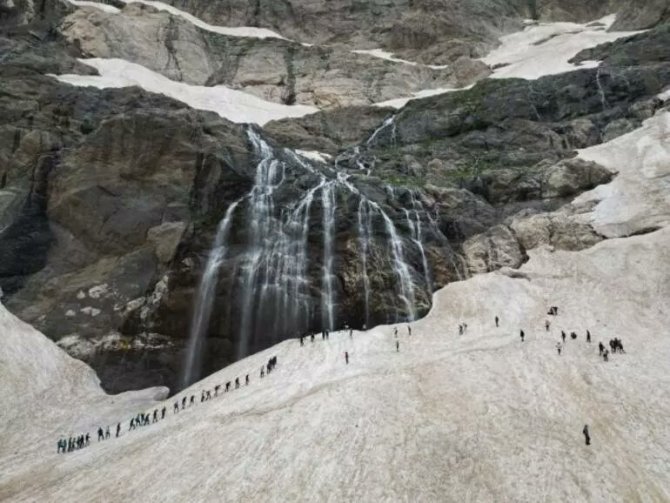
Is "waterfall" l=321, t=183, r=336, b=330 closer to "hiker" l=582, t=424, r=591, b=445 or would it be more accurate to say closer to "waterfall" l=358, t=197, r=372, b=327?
"waterfall" l=358, t=197, r=372, b=327

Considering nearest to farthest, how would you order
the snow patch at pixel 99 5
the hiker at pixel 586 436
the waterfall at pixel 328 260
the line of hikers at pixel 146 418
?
the hiker at pixel 586 436
the line of hikers at pixel 146 418
the waterfall at pixel 328 260
the snow patch at pixel 99 5

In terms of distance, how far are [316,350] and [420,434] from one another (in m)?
13.8

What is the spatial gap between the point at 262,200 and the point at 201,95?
45.5 meters

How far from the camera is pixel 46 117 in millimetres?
66125

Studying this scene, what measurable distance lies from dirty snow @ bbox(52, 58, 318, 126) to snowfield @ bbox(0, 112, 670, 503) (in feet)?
164

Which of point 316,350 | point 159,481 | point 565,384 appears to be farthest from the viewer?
point 316,350

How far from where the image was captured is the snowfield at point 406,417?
79.0 ft

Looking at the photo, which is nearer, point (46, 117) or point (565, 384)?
point (565, 384)


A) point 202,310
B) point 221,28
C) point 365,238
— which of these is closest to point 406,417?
point 202,310

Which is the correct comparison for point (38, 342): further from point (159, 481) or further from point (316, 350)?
point (159, 481)

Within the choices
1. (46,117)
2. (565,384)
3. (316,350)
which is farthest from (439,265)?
(46,117)

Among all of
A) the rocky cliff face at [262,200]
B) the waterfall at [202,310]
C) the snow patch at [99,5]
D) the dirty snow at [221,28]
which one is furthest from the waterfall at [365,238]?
the snow patch at [99,5]

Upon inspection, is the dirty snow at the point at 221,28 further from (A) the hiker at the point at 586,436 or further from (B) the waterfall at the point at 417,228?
(A) the hiker at the point at 586,436

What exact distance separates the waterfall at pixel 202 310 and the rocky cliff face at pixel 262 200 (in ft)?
1.05
